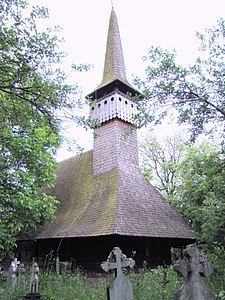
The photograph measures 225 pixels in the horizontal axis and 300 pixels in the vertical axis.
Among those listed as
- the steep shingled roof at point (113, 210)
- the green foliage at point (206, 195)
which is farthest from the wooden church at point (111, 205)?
the green foliage at point (206, 195)

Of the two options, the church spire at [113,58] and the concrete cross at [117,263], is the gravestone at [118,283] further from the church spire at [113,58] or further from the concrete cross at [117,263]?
the church spire at [113,58]

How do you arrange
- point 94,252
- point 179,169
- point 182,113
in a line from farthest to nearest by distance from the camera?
point 179,169
point 94,252
point 182,113

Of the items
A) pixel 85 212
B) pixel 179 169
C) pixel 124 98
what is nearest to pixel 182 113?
pixel 85 212

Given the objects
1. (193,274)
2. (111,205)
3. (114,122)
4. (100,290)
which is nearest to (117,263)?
(193,274)

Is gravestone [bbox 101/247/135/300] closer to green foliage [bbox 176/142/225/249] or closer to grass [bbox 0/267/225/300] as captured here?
grass [bbox 0/267/225/300]

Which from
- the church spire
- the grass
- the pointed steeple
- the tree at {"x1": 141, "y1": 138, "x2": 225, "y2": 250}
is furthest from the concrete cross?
the church spire

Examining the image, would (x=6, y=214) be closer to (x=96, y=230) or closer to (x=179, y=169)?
(x=96, y=230)

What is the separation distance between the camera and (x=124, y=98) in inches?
671

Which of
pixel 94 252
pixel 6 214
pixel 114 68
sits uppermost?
pixel 114 68

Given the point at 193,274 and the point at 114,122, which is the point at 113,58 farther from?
the point at 193,274

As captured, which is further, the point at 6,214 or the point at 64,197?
the point at 64,197

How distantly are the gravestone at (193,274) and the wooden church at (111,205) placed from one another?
6265 millimetres

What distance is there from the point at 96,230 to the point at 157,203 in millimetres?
4329

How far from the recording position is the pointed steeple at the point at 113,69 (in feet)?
56.0
